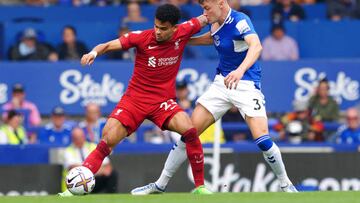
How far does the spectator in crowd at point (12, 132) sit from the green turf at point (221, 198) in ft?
20.2

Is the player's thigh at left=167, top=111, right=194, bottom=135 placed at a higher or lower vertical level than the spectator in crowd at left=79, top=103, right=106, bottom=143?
higher

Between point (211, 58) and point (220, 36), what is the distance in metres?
8.02

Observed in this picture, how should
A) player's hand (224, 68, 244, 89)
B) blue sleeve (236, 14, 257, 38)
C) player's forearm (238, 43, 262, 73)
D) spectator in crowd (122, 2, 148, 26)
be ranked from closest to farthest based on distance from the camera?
player's hand (224, 68, 244, 89) < player's forearm (238, 43, 262, 73) < blue sleeve (236, 14, 257, 38) < spectator in crowd (122, 2, 148, 26)

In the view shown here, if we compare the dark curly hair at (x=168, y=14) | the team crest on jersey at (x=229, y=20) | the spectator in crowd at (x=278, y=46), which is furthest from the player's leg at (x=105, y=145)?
the spectator in crowd at (x=278, y=46)

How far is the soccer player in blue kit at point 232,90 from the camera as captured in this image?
12.9m

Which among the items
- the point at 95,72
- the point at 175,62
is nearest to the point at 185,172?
the point at 95,72

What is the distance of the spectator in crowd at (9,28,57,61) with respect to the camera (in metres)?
20.6

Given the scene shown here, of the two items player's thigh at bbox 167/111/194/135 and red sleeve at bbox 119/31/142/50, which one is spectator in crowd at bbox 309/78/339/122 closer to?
player's thigh at bbox 167/111/194/135

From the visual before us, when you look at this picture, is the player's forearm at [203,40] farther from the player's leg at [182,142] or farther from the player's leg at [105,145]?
the player's leg at [105,145]

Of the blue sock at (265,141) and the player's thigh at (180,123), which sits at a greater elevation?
the player's thigh at (180,123)

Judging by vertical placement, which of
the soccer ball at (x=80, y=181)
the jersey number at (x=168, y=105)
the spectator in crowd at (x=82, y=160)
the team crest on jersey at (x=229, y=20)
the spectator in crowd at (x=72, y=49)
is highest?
the team crest on jersey at (x=229, y=20)

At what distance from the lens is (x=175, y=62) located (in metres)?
13.1

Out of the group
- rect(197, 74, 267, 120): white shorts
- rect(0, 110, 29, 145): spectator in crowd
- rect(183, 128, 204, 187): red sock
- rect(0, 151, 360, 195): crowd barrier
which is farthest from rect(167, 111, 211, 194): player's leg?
rect(0, 110, 29, 145): spectator in crowd

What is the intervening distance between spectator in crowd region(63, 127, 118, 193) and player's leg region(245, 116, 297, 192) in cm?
442
